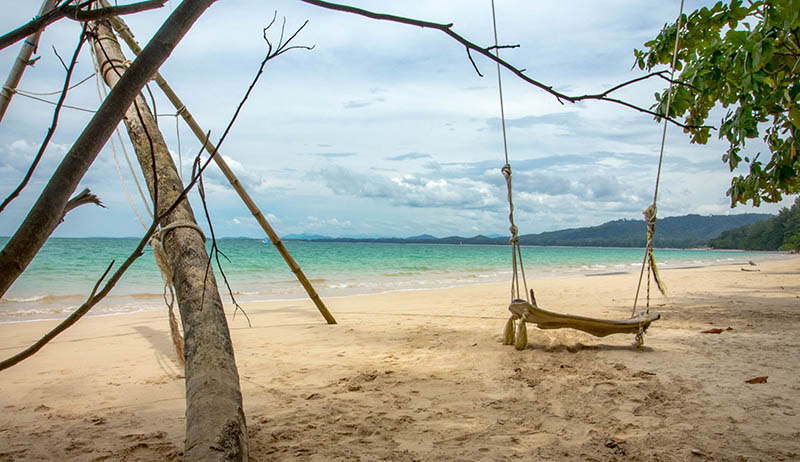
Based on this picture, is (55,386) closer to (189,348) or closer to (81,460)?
(81,460)

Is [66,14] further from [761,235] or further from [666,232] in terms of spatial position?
[666,232]

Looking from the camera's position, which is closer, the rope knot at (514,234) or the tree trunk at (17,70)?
the tree trunk at (17,70)

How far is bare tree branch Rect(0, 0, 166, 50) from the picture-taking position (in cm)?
97

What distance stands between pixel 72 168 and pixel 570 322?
12.3 ft

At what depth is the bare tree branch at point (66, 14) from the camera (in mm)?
975

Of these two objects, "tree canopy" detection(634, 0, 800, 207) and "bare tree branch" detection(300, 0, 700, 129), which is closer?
"bare tree branch" detection(300, 0, 700, 129)

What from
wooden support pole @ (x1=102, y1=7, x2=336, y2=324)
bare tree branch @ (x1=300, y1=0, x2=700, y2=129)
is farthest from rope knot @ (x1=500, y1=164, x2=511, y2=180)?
bare tree branch @ (x1=300, y1=0, x2=700, y2=129)

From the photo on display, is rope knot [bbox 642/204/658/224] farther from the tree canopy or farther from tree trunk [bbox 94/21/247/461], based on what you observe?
tree trunk [bbox 94/21/247/461]

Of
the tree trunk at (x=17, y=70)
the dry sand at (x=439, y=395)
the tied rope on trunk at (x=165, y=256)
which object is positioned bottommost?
the dry sand at (x=439, y=395)

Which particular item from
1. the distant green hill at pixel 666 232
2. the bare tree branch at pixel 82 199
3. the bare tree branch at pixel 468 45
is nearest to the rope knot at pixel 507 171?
the bare tree branch at pixel 468 45

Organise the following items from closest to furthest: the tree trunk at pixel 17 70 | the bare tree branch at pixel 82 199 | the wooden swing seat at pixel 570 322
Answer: the bare tree branch at pixel 82 199
the tree trunk at pixel 17 70
the wooden swing seat at pixel 570 322

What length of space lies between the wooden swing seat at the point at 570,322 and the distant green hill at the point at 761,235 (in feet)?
124

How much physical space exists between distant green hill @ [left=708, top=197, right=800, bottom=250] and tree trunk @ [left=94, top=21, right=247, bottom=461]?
41002 mm

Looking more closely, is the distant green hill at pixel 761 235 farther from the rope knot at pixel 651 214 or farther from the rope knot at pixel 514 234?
the rope knot at pixel 514 234
